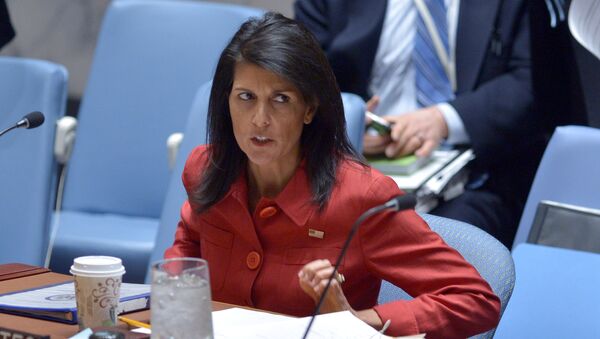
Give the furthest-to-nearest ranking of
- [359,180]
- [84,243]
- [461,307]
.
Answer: [84,243] → [359,180] → [461,307]

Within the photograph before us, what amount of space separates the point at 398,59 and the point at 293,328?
186 centimetres

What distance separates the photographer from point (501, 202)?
121 inches

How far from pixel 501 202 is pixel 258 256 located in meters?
1.40

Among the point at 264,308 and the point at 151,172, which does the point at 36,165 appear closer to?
the point at 151,172

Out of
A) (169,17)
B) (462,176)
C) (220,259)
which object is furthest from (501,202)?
(220,259)

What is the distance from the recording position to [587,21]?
1367mm

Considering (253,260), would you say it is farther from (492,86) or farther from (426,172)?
(492,86)

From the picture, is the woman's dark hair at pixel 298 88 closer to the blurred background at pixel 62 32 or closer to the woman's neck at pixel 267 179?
the woman's neck at pixel 267 179

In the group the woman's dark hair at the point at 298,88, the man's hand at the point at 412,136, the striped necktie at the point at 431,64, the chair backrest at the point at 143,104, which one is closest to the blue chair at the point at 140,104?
the chair backrest at the point at 143,104

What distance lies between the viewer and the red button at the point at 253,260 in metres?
1.83

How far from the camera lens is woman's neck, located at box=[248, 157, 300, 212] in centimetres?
188

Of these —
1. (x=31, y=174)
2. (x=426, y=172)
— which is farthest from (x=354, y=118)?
(x=31, y=174)

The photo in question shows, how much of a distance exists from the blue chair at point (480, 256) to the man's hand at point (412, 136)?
95 centimetres

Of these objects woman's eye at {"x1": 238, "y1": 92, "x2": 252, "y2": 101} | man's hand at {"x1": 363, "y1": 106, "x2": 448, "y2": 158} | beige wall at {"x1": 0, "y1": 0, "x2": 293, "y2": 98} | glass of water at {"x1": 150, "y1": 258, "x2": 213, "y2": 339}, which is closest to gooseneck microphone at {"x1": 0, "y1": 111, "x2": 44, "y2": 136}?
woman's eye at {"x1": 238, "y1": 92, "x2": 252, "y2": 101}
